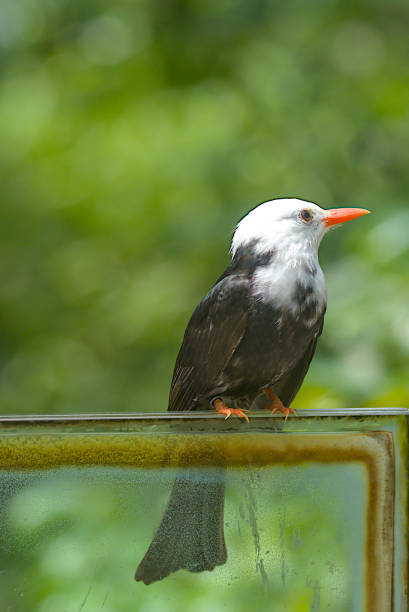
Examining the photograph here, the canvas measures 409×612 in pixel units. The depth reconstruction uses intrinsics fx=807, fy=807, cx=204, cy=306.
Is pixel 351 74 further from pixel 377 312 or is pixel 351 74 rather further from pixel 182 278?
pixel 377 312

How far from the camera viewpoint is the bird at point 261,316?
6.78 ft

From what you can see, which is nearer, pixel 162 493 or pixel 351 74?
pixel 162 493

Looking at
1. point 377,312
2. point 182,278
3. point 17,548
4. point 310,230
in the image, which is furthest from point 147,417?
point 182,278

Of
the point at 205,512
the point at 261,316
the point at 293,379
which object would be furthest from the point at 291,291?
the point at 205,512

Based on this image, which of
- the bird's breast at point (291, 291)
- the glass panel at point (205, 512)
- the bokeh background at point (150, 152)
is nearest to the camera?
the glass panel at point (205, 512)

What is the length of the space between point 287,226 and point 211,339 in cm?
39

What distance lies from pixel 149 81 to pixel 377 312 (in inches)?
89.8

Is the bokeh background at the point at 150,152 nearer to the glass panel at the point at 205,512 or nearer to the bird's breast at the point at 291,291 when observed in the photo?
the bird's breast at the point at 291,291

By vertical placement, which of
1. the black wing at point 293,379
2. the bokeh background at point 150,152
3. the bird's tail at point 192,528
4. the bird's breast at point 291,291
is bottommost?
the bird's tail at point 192,528

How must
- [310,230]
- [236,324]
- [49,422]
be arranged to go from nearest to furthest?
[49,422] → [236,324] → [310,230]

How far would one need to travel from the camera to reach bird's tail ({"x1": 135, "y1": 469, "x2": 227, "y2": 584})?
4.10ft

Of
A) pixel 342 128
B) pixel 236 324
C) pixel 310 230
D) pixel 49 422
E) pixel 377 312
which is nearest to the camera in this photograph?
pixel 49 422

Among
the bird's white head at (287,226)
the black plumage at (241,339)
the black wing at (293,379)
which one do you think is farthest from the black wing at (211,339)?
the black wing at (293,379)

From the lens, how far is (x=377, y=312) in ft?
9.09
